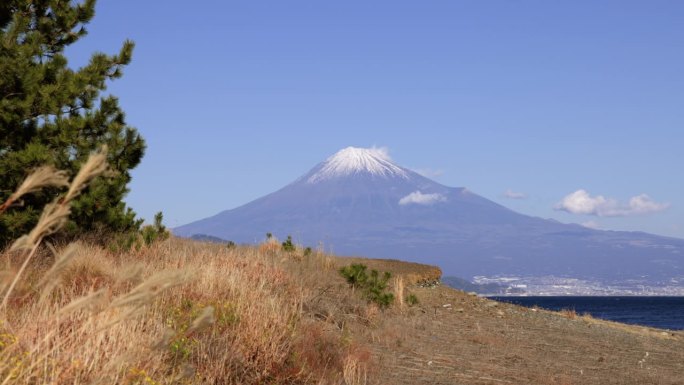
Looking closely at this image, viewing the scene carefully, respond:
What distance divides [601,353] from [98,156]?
13021 millimetres

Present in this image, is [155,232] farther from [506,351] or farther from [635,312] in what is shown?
[635,312]

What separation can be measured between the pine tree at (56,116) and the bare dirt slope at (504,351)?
216 inches

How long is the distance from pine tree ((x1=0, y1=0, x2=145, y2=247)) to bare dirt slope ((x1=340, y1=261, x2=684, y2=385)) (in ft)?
18.0

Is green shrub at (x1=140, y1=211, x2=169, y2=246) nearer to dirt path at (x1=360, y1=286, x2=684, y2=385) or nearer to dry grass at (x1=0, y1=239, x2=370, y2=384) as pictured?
dry grass at (x1=0, y1=239, x2=370, y2=384)

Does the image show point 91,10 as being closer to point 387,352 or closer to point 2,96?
point 2,96

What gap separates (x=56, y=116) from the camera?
12992 millimetres

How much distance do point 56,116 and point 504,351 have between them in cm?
908

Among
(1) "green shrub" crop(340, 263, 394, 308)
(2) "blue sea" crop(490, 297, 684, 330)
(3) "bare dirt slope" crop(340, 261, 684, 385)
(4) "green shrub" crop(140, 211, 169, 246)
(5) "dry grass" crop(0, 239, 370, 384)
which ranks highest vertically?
(4) "green shrub" crop(140, 211, 169, 246)

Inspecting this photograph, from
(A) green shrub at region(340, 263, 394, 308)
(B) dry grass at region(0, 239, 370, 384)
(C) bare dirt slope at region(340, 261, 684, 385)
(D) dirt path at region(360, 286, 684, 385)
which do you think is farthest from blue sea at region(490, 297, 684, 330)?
(B) dry grass at region(0, 239, 370, 384)

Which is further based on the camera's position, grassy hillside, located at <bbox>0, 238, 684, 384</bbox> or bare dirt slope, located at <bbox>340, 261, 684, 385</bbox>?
bare dirt slope, located at <bbox>340, 261, 684, 385</bbox>

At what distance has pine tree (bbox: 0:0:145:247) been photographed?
11859 millimetres

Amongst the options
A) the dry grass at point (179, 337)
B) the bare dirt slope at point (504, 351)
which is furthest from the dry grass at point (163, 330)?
the bare dirt slope at point (504, 351)

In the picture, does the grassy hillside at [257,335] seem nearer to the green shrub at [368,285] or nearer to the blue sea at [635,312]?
the green shrub at [368,285]

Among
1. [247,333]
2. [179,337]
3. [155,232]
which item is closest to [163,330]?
[179,337]
